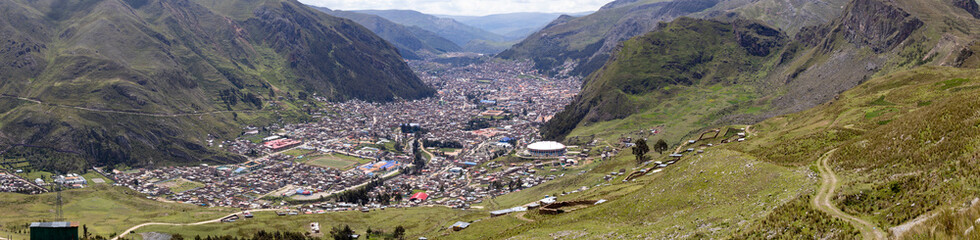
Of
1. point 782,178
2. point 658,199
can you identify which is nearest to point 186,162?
point 658,199

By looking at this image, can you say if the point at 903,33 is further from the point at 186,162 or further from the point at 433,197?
the point at 186,162

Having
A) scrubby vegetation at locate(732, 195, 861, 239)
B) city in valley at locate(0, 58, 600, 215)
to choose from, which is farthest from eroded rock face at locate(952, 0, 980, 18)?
scrubby vegetation at locate(732, 195, 861, 239)

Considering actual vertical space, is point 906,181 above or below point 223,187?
above

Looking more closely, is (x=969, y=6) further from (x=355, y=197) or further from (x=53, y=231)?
(x=53, y=231)

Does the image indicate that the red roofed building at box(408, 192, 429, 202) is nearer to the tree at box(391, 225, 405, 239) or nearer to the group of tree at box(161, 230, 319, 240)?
the tree at box(391, 225, 405, 239)

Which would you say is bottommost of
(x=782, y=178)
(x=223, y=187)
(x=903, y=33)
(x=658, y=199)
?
(x=223, y=187)
